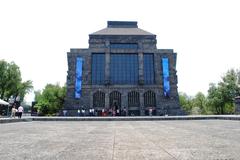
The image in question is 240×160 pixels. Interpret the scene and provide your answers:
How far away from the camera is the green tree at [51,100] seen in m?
70.3

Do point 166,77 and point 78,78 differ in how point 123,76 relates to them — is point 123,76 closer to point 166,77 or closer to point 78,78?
point 166,77

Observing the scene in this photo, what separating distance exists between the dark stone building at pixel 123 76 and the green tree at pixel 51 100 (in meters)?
16.3

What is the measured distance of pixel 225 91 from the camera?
72.9m

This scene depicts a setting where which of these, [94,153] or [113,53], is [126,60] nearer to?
[113,53]

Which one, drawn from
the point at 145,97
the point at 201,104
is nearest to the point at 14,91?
the point at 145,97

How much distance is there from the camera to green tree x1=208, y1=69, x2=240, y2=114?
72750 millimetres

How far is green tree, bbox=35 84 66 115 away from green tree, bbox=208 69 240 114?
4140 centimetres

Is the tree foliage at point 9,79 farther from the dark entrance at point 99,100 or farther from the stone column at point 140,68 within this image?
the stone column at point 140,68

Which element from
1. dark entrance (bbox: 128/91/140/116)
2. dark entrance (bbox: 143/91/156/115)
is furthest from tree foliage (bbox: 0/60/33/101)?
dark entrance (bbox: 143/91/156/115)

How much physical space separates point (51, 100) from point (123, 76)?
86.4 ft

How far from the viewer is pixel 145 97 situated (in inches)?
2248

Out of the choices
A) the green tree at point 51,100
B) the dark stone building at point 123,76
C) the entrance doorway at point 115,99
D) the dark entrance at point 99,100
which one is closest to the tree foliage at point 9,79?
the green tree at point 51,100

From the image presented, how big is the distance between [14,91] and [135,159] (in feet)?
239

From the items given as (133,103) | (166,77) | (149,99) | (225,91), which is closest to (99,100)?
(133,103)
